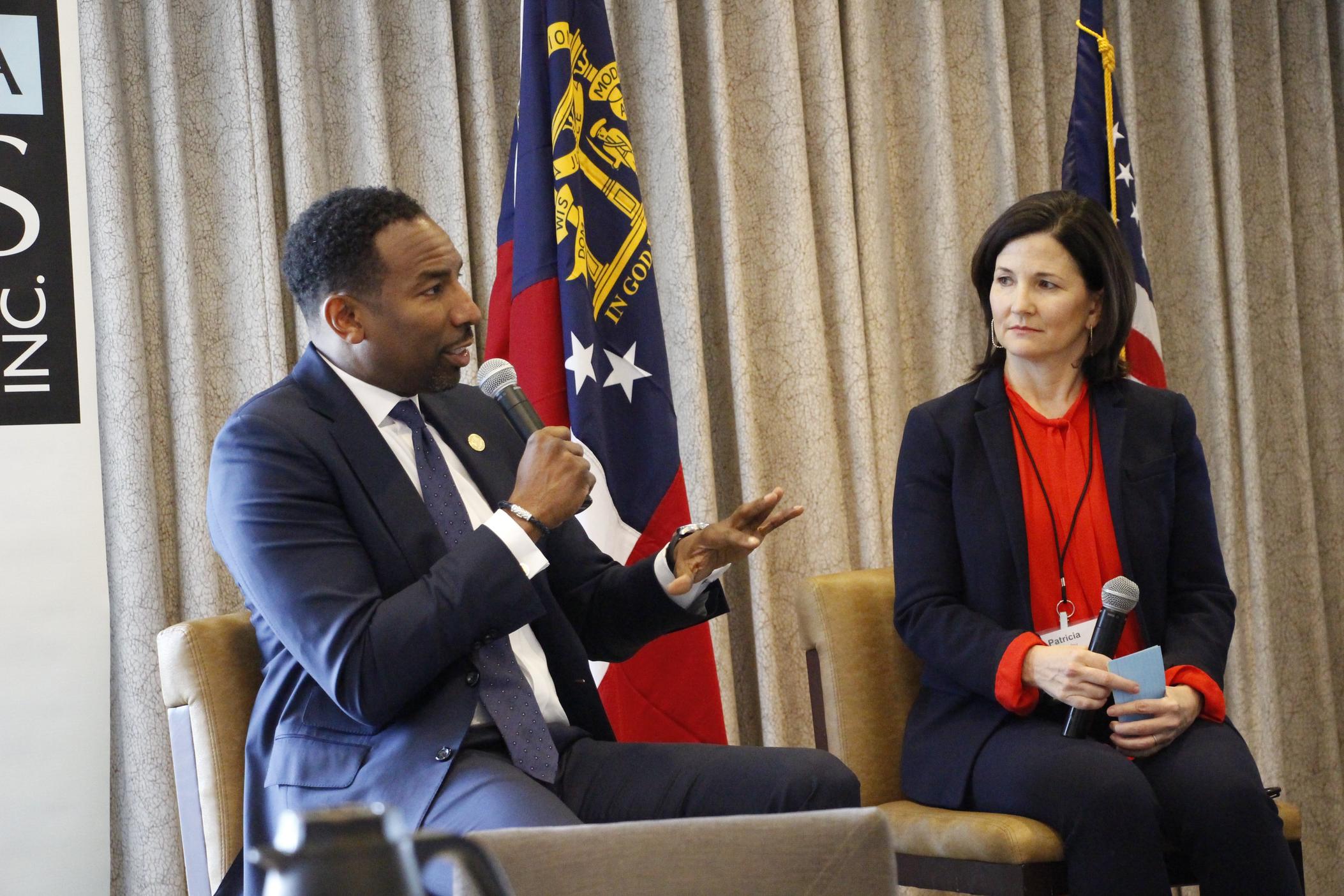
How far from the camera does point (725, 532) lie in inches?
78.2

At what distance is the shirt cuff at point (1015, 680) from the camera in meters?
2.15

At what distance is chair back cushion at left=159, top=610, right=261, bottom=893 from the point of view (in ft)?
6.39

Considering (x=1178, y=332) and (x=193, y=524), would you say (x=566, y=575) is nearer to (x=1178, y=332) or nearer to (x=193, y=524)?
(x=193, y=524)

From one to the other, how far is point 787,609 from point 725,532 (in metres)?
1.52

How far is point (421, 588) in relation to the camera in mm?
1743

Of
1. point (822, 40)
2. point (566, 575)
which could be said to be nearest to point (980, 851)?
point (566, 575)

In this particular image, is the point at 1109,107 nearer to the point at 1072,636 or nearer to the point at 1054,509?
the point at 1054,509

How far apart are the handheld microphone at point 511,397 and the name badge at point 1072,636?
90 centimetres

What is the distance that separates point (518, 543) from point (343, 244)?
589 millimetres

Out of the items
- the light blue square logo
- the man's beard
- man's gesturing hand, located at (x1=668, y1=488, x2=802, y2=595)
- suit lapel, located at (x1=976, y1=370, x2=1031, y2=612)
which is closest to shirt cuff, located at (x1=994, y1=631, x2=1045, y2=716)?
suit lapel, located at (x1=976, y1=370, x2=1031, y2=612)

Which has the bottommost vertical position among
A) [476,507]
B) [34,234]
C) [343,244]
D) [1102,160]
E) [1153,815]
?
[1153,815]

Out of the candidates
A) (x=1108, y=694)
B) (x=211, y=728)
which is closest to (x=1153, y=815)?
(x=1108, y=694)

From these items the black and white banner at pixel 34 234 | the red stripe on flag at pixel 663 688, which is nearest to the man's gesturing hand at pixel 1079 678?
the red stripe on flag at pixel 663 688

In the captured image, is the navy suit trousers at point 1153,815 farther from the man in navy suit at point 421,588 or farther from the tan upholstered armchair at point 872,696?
the man in navy suit at point 421,588
